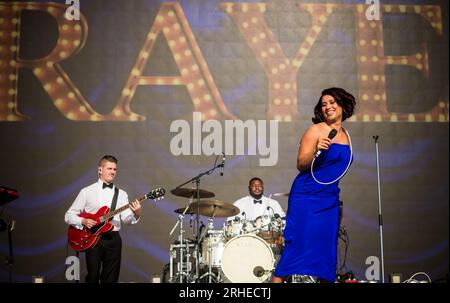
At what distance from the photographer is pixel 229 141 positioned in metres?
9.00

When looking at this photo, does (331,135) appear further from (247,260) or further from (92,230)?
(247,260)

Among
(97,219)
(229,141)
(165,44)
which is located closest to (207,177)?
(229,141)

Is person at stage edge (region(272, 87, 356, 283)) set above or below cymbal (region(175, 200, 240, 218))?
below

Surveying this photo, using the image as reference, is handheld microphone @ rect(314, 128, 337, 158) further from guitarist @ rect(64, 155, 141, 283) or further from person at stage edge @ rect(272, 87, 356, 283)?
guitarist @ rect(64, 155, 141, 283)

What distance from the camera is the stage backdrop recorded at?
893cm

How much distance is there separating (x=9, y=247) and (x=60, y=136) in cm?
170

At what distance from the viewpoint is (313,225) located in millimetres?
3762

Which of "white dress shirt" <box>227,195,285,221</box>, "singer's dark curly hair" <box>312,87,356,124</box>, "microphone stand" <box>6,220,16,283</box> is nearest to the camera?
"singer's dark curly hair" <box>312,87,356,124</box>

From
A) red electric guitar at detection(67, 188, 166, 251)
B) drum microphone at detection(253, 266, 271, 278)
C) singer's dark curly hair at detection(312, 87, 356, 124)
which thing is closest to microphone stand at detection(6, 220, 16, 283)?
red electric guitar at detection(67, 188, 166, 251)

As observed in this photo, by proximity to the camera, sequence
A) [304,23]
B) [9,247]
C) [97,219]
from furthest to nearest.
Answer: [304,23] < [9,247] < [97,219]

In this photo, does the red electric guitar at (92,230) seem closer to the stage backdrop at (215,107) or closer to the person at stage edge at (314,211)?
the stage backdrop at (215,107)

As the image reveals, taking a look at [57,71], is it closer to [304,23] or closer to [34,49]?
[34,49]

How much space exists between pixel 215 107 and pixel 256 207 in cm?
157

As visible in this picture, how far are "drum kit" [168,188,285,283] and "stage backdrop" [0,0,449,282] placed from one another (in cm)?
94
